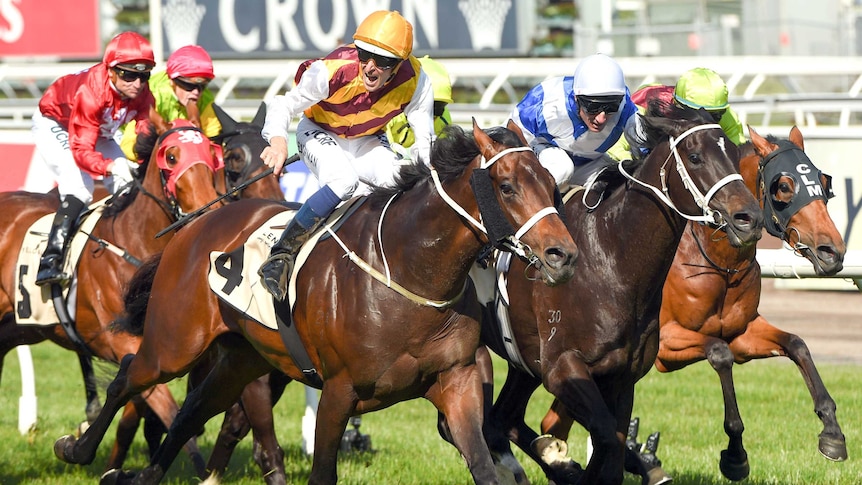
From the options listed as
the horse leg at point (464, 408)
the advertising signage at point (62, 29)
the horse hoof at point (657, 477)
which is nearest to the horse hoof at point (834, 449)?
the horse hoof at point (657, 477)

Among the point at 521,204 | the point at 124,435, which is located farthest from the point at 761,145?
the point at 124,435

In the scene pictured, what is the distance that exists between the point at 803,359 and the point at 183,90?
3368 mm

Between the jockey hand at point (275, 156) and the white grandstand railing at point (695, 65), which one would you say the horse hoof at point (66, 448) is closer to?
the jockey hand at point (275, 156)

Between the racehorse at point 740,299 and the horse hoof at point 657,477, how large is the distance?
25.7 inches

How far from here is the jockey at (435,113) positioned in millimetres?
6953

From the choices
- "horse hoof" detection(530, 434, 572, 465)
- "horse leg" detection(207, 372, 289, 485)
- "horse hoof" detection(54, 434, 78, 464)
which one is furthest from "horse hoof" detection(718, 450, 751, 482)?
"horse hoof" detection(54, 434, 78, 464)

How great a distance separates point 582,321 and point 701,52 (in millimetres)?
9829

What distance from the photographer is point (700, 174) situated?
195 inches

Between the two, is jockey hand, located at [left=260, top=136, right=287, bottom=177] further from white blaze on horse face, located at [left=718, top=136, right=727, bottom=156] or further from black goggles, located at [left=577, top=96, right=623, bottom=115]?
white blaze on horse face, located at [left=718, top=136, right=727, bottom=156]

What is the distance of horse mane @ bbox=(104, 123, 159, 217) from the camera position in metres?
6.61

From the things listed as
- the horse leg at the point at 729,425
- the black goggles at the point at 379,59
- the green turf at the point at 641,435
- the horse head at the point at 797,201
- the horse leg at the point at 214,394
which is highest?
the black goggles at the point at 379,59

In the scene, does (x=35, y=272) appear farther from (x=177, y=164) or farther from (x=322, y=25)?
(x=322, y=25)

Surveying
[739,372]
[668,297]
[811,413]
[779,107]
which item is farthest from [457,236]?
[779,107]

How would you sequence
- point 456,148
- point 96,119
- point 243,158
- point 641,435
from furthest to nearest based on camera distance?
1. point 641,435
2. point 243,158
3. point 96,119
4. point 456,148
